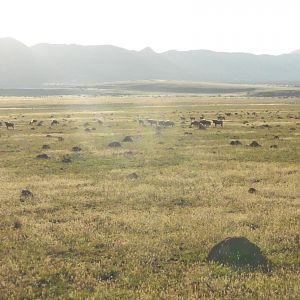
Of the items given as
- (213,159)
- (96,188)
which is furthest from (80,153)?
(96,188)

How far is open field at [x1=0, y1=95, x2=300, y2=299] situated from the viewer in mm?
13930

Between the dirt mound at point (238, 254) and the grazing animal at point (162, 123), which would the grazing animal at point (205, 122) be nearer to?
the grazing animal at point (162, 123)

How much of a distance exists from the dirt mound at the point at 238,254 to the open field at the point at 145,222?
0.42 m

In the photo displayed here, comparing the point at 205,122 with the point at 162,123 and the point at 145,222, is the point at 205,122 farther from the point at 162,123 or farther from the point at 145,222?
the point at 145,222

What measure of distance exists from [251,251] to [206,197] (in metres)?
8.43

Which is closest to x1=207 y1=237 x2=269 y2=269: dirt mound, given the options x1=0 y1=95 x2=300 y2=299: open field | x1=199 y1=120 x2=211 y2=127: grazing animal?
x1=0 y1=95 x2=300 y2=299: open field

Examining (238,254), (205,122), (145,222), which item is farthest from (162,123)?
(238,254)

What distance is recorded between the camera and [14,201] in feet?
76.4

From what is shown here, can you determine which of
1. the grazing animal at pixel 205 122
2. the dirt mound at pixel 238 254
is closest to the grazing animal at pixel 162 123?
the grazing animal at pixel 205 122

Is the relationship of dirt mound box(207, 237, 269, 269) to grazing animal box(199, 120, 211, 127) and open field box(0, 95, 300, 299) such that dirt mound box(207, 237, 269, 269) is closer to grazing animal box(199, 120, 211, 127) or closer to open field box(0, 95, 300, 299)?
open field box(0, 95, 300, 299)

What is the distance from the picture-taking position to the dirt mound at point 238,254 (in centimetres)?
1526

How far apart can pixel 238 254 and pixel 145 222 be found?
5323 millimetres

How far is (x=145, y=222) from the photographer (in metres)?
19.8

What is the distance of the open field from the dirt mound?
42 centimetres
